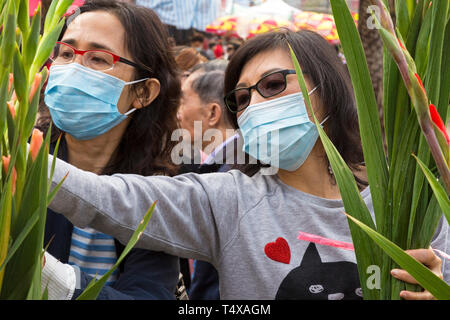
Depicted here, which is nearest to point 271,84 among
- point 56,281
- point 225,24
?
point 56,281

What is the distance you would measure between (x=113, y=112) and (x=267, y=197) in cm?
66

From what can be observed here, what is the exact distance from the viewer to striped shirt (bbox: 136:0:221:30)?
899cm

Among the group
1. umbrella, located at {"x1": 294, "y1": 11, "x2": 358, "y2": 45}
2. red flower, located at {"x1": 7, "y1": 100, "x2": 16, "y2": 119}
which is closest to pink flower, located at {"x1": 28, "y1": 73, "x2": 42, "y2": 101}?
red flower, located at {"x1": 7, "y1": 100, "x2": 16, "y2": 119}

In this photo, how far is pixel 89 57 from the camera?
1.97 meters

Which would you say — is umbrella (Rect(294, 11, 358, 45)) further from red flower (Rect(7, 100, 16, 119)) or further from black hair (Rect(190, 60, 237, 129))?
red flower (Rect(7, 100, 16, 119))

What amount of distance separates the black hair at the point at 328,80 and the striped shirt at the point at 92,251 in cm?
70

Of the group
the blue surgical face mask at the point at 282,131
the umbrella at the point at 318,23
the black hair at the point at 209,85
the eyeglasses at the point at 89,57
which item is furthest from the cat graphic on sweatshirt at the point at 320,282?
the umbrella at the point at 318,23

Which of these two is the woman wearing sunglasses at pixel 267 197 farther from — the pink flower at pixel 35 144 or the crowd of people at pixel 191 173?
the pink flower at pixel 35 144

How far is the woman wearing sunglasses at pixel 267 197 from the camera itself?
4.99 feet

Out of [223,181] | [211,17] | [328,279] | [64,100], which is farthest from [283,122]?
[211,17]

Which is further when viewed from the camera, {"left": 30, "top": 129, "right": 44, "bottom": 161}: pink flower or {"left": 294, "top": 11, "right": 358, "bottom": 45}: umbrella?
{"left": 294, "top": 11, "right": 358, "bottom": 45}: umbrella

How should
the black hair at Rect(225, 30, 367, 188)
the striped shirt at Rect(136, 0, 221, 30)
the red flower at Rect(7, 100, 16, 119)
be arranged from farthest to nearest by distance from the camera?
the striped shirt at Rect(136, 0, 221, 30) → the black hair at Rect(225, 30, 367, 188) → the red flower at Rect(7, 100, 16, 119)

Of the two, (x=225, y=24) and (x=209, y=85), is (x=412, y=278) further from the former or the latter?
(x=225, y=24)

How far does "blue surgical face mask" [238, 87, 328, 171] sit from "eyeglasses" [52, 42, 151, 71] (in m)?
0.54
